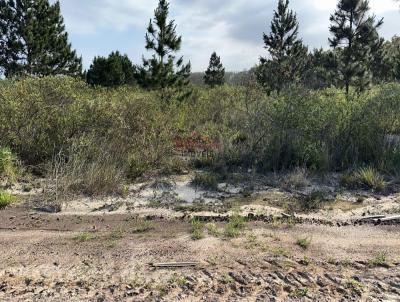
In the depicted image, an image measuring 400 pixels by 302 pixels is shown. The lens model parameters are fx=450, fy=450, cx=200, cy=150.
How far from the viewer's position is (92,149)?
27.8ft

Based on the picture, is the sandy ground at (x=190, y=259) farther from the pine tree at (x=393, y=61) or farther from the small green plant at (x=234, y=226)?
the pine tree at (x=393, y=61)

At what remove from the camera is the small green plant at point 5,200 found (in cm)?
682

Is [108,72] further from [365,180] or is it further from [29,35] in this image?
[365,180]

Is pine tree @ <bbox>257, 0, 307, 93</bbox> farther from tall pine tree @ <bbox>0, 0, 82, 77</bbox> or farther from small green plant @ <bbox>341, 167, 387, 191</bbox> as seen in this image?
small green plant @ <bbox>341, 167, 387, 191</bbox>

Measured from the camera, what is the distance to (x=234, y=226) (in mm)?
5902

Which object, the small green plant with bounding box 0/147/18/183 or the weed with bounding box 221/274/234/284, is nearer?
the weed with bounding box 221/274/234/284

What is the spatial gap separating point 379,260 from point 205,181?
3.91 metres

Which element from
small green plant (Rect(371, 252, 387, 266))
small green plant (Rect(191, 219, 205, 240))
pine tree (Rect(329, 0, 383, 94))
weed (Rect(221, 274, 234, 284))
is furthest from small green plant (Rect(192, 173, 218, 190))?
pine tree (Rect(329, 0, 383, 94))

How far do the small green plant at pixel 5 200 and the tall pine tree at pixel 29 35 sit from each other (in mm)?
22669

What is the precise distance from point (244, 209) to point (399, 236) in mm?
2195

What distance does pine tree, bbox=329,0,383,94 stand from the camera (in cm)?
2586

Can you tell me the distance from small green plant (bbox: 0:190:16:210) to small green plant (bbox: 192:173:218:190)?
3123 millimetres

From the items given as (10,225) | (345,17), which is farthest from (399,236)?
(345,17)

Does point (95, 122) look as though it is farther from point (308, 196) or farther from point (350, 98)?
point (350, 98)
